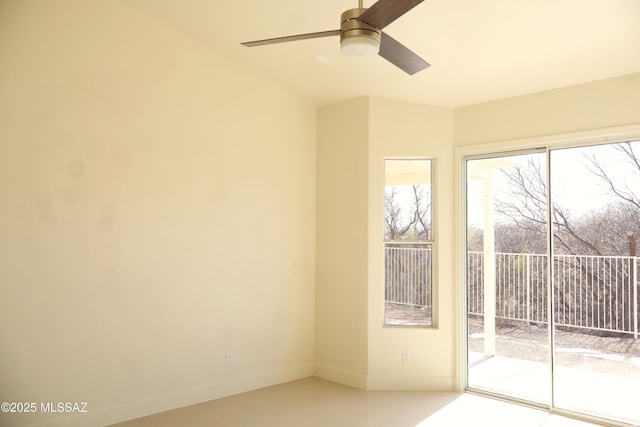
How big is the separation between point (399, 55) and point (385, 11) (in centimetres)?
44

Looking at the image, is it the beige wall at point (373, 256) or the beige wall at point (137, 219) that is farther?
the beige wall at point (373, 256)

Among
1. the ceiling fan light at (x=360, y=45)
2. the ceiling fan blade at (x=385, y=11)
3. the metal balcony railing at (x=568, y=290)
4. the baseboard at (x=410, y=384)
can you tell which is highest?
the ceiling fan blade at (x=385, y=11)

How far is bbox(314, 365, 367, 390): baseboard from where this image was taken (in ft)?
15.1

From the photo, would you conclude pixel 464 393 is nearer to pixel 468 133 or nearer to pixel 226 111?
pixel 468 133

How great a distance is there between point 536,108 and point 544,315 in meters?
1.83

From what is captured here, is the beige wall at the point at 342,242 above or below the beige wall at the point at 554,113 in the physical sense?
below

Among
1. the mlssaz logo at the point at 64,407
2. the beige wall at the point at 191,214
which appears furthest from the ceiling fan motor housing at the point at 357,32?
the mlssaz logo at the point at 64,407

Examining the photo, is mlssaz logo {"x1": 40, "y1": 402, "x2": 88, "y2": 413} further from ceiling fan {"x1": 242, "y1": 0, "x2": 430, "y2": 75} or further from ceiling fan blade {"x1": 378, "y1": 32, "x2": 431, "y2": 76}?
ceiling fan blade {"x1": 378, "y1": 32, "x2": 431, "y2": 76}

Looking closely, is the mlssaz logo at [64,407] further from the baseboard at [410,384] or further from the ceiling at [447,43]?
the ceiling at [447,43]

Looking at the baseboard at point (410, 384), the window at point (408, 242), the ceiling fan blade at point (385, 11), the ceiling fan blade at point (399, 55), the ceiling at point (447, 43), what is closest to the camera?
the ceiling fan blade at point (385, 11)

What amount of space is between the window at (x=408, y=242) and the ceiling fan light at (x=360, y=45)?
2.62 m

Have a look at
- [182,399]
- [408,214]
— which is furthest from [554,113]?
[182,399]

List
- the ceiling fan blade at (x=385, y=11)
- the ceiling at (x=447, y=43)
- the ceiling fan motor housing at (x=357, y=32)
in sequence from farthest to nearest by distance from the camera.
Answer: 1. the ceiling at (x=447, y=43)
2. the ceiling fan motor housing at (x=357, y=32)
3. the ceiling fan blade at (x=385, y=11)

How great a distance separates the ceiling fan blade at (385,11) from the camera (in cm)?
197
